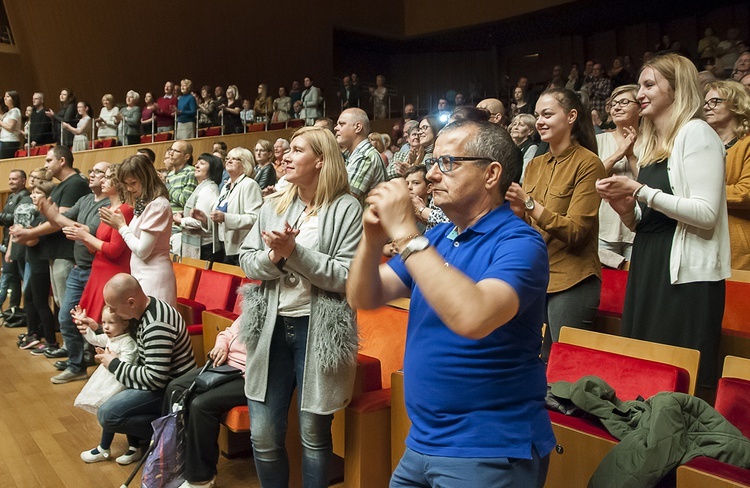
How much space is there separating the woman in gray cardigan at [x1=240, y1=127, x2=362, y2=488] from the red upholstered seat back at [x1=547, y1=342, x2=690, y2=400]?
0.60 metres

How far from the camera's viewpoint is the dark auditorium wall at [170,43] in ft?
37.9

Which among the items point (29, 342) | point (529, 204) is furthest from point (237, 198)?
point (529, 204)

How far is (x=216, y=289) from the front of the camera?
3.54 metres

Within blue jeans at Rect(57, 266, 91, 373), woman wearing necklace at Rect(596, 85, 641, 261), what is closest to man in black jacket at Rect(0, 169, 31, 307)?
blue jeans at Rect(57, 266, 91, 373)

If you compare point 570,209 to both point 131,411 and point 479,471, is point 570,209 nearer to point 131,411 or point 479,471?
point 479,471

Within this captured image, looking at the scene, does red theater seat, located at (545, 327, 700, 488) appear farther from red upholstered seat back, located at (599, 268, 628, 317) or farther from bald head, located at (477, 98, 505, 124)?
bald head, located at (477, 98, 505, 124)

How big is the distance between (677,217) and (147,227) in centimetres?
217

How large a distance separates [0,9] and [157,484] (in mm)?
12163

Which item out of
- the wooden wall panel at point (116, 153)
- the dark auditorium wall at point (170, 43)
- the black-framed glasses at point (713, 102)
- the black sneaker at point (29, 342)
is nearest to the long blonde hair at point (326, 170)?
the black-framed glasses at point (713, 102)

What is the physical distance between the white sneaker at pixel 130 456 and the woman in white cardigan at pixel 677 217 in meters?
1.96

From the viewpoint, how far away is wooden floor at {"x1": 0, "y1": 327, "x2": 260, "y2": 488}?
8.66 ft

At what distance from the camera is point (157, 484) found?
7.55 ft

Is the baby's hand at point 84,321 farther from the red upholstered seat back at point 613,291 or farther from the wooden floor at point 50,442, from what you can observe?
the red upholstered seat back at point 613,291

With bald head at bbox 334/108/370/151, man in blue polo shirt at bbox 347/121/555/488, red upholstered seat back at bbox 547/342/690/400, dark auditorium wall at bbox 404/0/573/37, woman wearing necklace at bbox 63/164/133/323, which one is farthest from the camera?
dark auditorium wall at bbox 404/0/573/37
